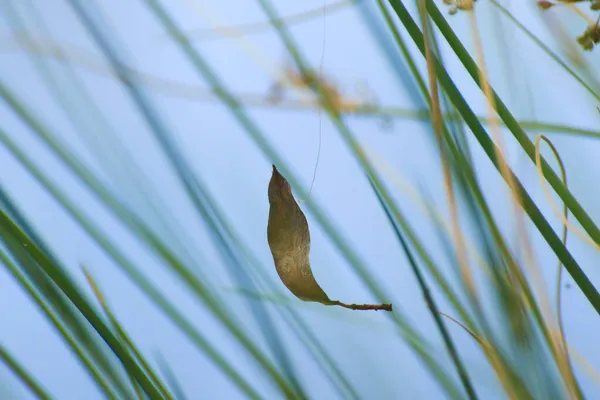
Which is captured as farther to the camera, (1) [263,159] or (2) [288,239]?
(1) [263,159]

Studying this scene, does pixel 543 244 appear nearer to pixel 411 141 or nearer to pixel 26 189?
pixel 411 141

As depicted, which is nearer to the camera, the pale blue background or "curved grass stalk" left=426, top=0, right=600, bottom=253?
"curved grass stalk" left=426, top=0, right=600, bottom=253

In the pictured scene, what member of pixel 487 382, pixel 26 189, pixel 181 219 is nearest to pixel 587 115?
pixel 487 382

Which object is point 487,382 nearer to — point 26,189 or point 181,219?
point 181,219

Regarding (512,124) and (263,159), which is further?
(263,159)

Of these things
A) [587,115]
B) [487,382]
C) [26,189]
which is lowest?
[487,382]

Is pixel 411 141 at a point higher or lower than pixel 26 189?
lower

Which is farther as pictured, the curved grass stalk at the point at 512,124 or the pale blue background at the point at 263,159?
the pale blue background at the point at 263,159

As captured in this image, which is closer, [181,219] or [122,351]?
[122,351]
